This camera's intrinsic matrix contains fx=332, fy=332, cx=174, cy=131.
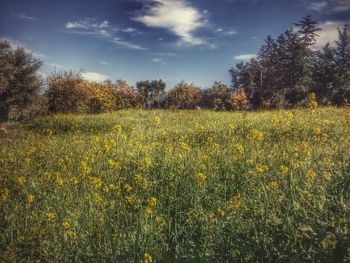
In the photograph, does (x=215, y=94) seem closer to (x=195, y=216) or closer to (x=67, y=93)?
(x=67, y=93)

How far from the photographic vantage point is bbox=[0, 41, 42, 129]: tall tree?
29.4 metres

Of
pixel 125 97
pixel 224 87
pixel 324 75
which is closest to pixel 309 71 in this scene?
pixel 324 75

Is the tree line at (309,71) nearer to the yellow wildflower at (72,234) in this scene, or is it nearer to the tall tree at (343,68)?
the tall tree at (343,68)

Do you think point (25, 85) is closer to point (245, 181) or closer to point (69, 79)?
point (69, 79)

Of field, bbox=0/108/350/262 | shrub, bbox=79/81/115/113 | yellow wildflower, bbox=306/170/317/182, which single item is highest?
shrub, bbox=79/81/115/113

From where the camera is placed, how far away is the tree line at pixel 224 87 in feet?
94.9

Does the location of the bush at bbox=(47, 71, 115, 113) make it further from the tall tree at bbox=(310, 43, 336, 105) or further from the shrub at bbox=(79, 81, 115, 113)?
the tall tree at bbox=(310, 43, 336, 105)

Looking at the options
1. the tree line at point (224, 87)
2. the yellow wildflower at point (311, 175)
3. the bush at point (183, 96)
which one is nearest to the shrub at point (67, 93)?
the tree line at point (224, 87)

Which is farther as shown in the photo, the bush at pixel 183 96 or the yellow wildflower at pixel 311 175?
the bush at pixel 183 96

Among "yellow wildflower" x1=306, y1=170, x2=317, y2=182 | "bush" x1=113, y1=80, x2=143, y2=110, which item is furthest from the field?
"bush" x1=113, y1=80, x2=143, y2=110

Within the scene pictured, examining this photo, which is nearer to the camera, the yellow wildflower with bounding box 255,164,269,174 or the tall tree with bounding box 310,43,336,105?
the yellow wildflower with bounding box 255,164,269,174

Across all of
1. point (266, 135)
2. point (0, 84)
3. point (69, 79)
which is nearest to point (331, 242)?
point (266, 135)

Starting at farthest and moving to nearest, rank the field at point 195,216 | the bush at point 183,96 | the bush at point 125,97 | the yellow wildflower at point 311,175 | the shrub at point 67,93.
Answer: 1. the bush at point 183,96
2. the bush at point 125,97
3. the shrub at point 67,93
4. the yellow wildflower at point 311,175
5. the field at point 195,216

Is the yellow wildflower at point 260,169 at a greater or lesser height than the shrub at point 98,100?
lesser
